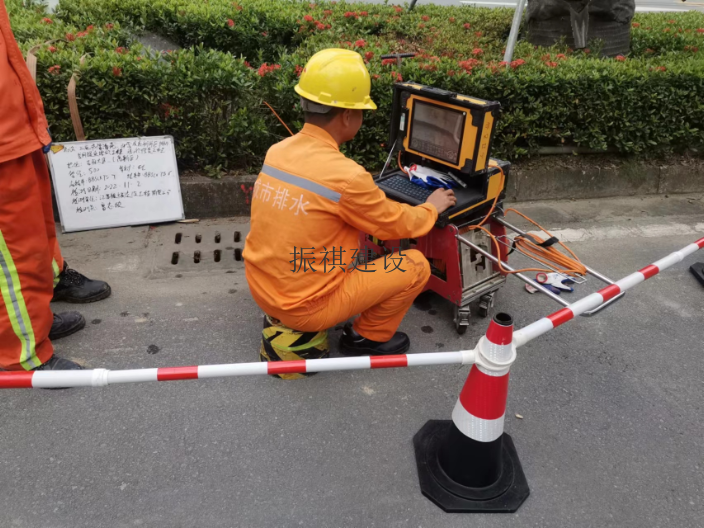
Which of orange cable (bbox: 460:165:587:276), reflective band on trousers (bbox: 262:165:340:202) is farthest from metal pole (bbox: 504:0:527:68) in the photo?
reflective band on trousers (bbox: 262:165:340:202)

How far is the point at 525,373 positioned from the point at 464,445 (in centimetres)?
90

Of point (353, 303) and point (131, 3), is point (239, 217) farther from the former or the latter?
point (131, 3)

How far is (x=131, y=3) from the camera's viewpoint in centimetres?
601

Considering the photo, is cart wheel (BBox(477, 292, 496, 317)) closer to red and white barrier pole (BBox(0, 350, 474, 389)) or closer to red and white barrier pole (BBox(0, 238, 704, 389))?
red and white barrier pole (BBox(0, 238, 704, 389))

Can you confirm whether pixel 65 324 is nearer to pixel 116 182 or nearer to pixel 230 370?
pixel 116 182

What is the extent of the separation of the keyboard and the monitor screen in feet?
0.62

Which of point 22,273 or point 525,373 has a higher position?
point 22,273

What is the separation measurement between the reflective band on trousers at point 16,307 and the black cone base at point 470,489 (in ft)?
6.19

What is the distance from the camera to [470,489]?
2252 mm

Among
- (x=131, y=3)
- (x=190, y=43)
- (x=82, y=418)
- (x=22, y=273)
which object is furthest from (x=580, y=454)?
(x=131, y=3)

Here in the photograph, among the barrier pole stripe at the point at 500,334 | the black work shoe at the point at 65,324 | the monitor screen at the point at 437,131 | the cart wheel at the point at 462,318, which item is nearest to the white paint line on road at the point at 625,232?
the cart wheel at the point at 462,318

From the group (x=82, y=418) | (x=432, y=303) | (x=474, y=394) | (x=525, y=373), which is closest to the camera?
(x=474, y=394)

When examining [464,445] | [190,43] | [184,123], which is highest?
[190,43]

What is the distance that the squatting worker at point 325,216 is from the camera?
246 cm
